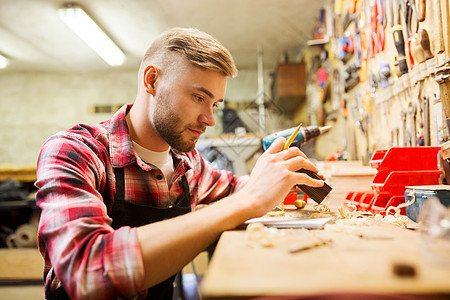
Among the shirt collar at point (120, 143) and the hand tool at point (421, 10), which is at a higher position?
the hand tool at point (421, 10)

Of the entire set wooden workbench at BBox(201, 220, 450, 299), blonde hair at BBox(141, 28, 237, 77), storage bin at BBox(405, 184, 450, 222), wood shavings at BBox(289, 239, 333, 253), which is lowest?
wooden workbench at BBox(201, 220, 450, 299)

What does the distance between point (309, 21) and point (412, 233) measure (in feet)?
13.1

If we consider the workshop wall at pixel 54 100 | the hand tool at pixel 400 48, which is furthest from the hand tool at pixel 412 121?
the workshop wall at pixel 54 100

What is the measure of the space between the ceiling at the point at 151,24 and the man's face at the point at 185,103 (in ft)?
9.42

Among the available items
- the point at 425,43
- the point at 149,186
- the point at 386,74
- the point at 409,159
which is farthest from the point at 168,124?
the point at 386,74

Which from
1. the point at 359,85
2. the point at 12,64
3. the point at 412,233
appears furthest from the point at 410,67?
the point at 12,64

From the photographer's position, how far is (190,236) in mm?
677

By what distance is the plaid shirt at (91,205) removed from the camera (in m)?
0.63

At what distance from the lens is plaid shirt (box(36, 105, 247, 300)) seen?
63 centimetres

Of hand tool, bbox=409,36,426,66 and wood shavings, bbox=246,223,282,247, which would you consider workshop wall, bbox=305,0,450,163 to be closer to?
hand tool, bbox=409,36,426,66

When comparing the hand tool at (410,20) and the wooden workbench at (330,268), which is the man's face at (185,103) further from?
the hand tool at (410,20)

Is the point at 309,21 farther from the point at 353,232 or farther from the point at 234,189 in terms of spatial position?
the point at 353,232

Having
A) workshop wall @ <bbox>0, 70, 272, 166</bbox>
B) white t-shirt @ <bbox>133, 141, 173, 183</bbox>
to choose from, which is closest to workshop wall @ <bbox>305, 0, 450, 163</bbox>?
white t-shirt @ <bbox>133, 141, 173, 183</bbox>

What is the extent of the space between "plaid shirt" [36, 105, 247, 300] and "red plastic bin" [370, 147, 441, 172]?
2.65 ft
